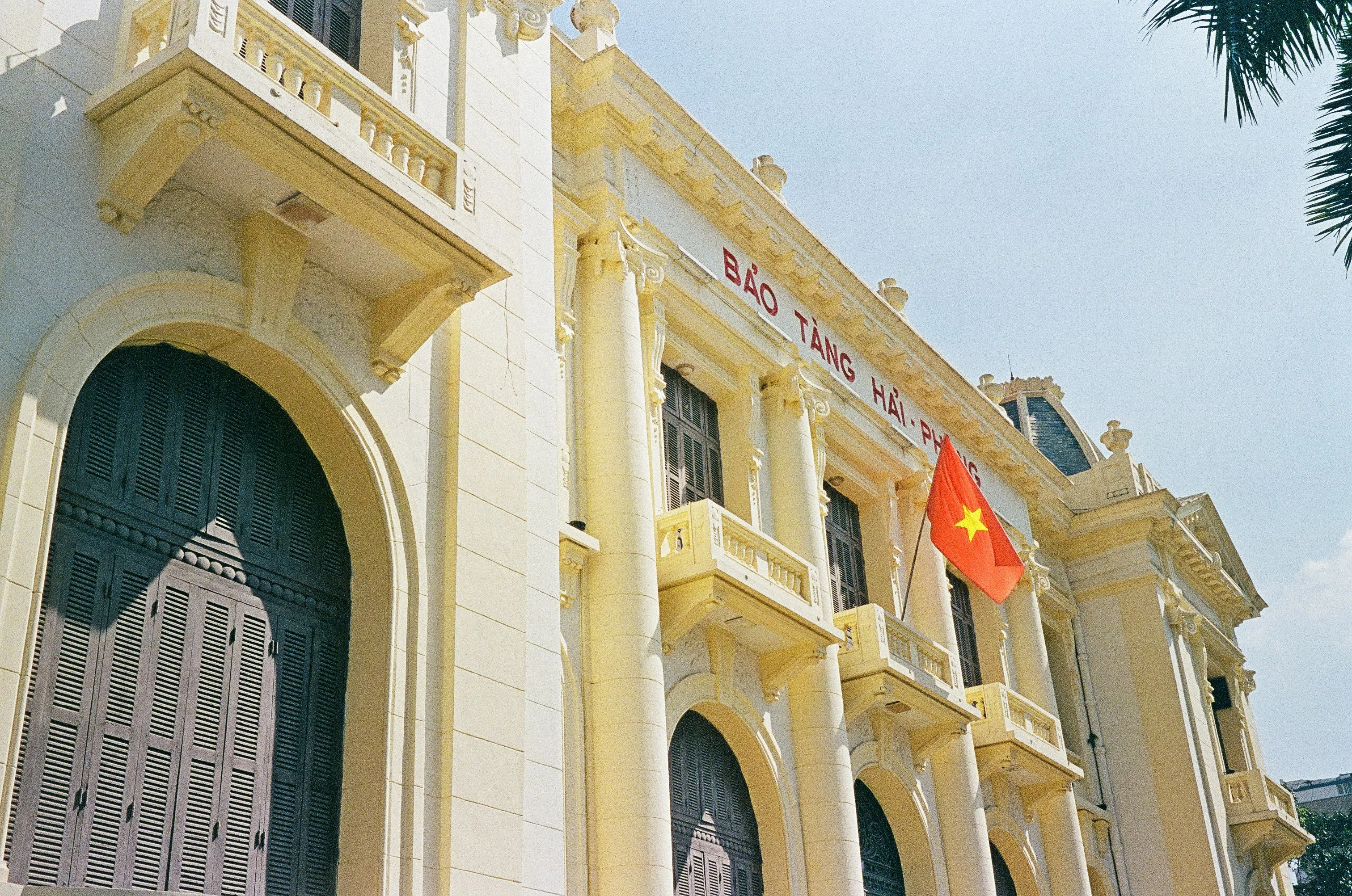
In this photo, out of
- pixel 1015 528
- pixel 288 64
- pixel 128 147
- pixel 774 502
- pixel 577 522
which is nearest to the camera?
pixel 128 147

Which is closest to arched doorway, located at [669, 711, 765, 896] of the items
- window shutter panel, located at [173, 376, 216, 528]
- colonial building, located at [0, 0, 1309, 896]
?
colonial building, located at [0, 0, 1309, 896]

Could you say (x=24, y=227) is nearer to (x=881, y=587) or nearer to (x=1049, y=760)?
(x=881, y=587)

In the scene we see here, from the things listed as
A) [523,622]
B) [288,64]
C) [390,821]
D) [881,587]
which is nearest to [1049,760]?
[881,587]

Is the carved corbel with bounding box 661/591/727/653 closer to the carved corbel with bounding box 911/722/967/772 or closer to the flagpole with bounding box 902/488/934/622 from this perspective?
the flagpole with bounding box 902/488/934/622

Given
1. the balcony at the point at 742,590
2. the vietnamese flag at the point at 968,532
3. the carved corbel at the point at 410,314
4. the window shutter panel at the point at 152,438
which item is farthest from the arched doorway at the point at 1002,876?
the window shutter panel at the point at 152,438

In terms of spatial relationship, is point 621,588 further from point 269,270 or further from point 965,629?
point 965,629

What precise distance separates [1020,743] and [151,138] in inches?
729

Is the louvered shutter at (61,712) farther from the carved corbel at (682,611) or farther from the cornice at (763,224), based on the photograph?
the cornice at (763,224)

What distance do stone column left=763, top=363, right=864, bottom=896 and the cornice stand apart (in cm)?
211

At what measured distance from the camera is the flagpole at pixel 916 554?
22328mm

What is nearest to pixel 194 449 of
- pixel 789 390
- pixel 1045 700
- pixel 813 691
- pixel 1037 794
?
pixel 813 691

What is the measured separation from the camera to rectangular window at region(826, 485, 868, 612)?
2222 centimetres

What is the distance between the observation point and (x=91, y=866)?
8234mm

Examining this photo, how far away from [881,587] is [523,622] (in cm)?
1260
